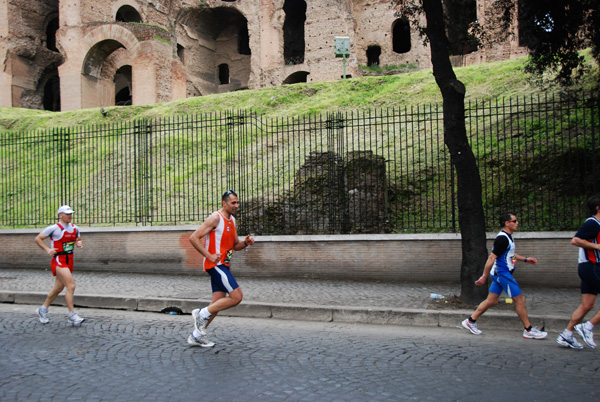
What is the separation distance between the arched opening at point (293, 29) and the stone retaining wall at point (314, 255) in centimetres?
3048

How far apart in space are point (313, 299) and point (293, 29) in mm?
36986

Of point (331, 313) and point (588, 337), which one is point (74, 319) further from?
point (588, 337)

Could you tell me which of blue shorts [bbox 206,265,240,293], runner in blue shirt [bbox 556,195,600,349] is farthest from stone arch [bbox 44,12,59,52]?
runner in blue shirt [bbox 556,195,600,349]

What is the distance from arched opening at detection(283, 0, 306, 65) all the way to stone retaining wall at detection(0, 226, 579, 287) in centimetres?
3048

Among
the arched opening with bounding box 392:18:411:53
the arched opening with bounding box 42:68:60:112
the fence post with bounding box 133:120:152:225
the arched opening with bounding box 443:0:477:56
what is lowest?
the fence post with bounding box 133:120:152:225

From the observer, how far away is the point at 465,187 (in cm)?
719

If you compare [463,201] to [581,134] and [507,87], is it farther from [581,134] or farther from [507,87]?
Result: [507,87]

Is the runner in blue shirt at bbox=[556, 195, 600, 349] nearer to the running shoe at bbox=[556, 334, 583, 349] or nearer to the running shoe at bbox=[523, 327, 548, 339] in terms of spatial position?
the running shoe at bbox=[556, 334, 583, 349]

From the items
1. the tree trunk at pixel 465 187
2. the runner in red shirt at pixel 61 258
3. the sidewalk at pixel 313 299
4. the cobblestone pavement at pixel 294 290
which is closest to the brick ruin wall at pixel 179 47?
the cobblestone pavement at pixel 294 290

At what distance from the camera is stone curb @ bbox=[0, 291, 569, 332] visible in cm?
642

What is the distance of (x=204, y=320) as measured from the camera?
5.33 m

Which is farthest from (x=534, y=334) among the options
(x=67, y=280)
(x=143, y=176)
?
(x=143, y=176)

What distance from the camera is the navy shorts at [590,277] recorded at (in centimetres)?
513

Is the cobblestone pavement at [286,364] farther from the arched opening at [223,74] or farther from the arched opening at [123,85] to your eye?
the arched opening at [223,74]
